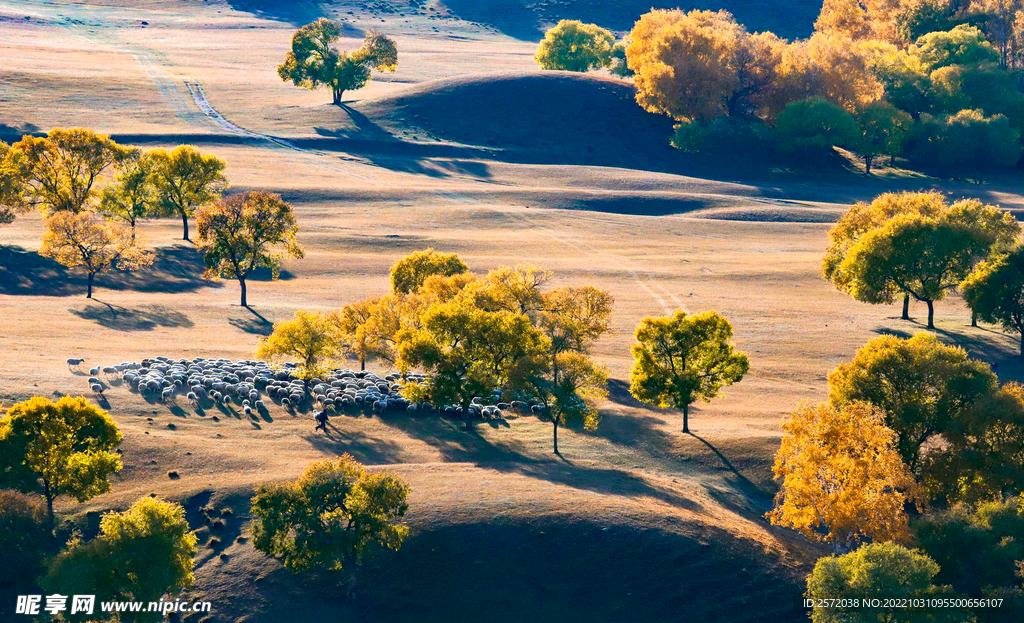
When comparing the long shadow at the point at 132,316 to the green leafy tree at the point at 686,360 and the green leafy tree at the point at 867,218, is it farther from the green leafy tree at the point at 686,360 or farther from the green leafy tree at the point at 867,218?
the green leafy tree at the point at 867,218

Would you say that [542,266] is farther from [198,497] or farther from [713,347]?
[198,497]

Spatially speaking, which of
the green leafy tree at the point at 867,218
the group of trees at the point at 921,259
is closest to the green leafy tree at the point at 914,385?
the group of trees at the point at 921,259

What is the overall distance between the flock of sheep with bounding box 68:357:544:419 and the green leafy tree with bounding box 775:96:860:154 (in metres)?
109

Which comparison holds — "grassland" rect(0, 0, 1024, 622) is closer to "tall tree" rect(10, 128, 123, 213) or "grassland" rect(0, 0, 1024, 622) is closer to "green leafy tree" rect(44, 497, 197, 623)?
"green leafy tree" rect(44, 497, 197, 623)

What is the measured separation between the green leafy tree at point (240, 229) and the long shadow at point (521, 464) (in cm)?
3652

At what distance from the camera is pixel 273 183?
134125mm

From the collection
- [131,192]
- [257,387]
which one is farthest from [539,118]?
[257,387]

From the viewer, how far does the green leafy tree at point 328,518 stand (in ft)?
156

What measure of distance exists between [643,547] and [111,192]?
85536mm

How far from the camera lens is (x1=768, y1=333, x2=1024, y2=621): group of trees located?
155 feet

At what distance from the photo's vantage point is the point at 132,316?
292 ft

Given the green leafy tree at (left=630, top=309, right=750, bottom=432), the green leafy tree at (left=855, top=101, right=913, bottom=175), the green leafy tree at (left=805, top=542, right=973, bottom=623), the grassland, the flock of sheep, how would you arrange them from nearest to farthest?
the green leafy tree at (left=805, top=542, right=973, bottom=623) → the grassland → the flock of sheep → the green leafy tree at (left=630, top=309, right=750, bottom=432) → the green leafy tree at (left=855, top=101, right=913, bottom=175)

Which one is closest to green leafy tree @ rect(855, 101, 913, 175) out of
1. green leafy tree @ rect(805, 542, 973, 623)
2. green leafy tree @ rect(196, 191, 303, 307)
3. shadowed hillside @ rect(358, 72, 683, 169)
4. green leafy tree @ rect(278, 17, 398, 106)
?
shadowed hillside @ rect(358, 72, 683, 169)

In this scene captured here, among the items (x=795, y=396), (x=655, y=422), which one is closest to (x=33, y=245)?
(x=655, y=422)
